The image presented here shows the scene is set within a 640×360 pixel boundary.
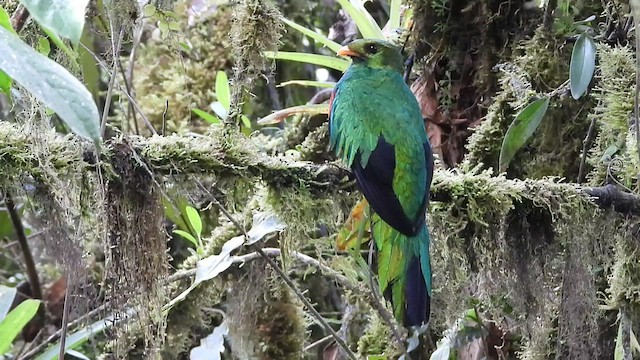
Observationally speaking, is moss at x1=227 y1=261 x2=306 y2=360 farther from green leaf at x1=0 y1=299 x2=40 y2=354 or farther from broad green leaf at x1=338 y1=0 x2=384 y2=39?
broad green leaf at x1=338 y1=0 x2=384 y2=39

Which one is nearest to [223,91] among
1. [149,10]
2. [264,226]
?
[149,10]

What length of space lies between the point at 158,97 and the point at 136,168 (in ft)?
6.64

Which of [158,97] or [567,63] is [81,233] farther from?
[158,97]

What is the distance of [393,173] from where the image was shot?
5.86 feet

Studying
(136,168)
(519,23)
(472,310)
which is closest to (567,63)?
(519,23)

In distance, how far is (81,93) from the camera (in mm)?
755

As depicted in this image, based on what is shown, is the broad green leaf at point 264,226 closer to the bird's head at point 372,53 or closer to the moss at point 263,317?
the moss at point 263,317

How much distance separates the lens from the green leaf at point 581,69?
1.92 m

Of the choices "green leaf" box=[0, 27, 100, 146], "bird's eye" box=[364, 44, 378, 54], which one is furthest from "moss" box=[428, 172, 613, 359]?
"green leaf" box=[0, 27, 100, 146]

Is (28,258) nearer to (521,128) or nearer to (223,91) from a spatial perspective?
(223,91)

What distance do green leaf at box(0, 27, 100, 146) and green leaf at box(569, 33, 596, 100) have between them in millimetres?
1466

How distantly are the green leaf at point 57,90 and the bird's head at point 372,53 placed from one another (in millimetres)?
1487

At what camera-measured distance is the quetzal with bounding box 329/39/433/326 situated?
67.8 inches

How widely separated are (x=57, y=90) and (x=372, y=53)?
154 centimetres
